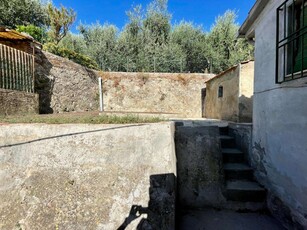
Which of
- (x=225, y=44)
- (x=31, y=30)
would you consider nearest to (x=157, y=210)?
(x=31, y=30)

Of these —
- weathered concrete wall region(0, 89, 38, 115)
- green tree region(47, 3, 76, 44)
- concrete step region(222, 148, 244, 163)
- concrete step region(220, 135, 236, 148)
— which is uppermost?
green tree region(47, 3, 76, 44)

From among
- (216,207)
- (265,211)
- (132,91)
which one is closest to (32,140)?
(216,207)

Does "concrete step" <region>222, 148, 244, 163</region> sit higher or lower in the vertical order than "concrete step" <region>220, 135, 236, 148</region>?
lower

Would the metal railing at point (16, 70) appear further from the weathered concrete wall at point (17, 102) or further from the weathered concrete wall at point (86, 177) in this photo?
the weathered concrete wall at point (86, 177)

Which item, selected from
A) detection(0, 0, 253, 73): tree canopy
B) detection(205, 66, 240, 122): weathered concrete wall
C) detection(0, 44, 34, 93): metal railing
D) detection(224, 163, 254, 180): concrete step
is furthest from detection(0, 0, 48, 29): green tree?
detection(224, 163, 254, 180): concrete step

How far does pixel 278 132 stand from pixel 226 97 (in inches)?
179

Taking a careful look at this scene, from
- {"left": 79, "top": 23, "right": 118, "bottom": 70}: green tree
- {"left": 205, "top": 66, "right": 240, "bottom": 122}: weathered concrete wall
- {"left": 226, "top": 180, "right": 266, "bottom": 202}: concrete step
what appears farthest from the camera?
{"left": 79, "top": 23, "right": 118, "bottom": 70}: green tree

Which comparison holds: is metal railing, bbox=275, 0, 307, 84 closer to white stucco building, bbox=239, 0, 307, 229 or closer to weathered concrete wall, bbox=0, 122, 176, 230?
white stucco building, bbox=239, 0, 307, 229

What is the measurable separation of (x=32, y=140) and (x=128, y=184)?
2173 millimetres

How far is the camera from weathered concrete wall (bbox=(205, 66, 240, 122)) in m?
6.53

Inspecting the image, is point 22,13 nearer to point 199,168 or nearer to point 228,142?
point 228,142

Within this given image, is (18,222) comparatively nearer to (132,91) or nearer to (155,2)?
(132,91)

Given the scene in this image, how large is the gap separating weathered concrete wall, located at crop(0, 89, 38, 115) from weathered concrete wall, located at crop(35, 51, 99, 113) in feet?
3.72

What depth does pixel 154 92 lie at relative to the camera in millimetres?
12852
